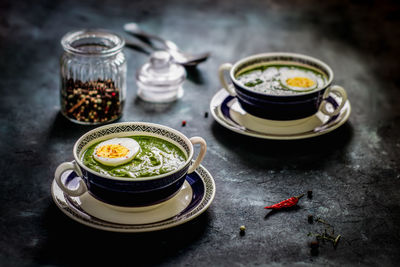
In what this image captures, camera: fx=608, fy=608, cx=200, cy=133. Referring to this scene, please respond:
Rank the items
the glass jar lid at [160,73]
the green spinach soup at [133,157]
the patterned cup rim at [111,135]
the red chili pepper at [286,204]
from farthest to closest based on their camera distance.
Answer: the glass jar lid at [160,73], the red chili pepper at [286,204], the green spinach soup at [133,157], the patterned cup rim at [111,135]

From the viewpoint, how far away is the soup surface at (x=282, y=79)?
8.22 feet

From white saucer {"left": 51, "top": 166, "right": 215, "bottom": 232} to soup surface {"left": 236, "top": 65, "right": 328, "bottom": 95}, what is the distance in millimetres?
663

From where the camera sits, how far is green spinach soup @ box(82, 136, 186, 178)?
6.23 ft

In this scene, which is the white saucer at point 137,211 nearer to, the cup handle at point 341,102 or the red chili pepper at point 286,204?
the red chili pepper at point 286,204

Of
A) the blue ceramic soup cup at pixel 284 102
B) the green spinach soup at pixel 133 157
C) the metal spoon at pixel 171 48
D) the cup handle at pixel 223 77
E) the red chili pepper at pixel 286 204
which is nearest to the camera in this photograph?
the green spinach soup at pixel 133 157

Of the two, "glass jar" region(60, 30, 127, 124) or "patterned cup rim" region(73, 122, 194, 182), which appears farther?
"glass jar" region(60, 30, 127, 124)

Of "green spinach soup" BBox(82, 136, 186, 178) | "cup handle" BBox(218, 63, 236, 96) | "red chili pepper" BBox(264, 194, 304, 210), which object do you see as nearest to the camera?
"green spinach soup" BBox(82, 136, 186, 178)

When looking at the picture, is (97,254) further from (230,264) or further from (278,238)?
(278,238)

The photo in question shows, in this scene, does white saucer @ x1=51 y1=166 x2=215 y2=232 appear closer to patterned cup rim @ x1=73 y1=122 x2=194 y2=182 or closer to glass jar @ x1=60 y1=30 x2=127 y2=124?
patterned cup rim @ x1=73 y1=122 x2=194 y2=182

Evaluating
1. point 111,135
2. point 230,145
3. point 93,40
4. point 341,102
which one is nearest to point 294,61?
point 341,102

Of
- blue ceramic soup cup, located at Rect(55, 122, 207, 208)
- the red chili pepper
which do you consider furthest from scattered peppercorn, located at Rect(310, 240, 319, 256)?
blue ceramic soup cup, located at Rect(55, 122, 207, 208)

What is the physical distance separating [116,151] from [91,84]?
646 mm

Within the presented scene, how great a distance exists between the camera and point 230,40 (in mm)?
3330

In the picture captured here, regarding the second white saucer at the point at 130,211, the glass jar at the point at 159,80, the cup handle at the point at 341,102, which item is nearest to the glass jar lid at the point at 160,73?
the glass jar at the point at 159,80
